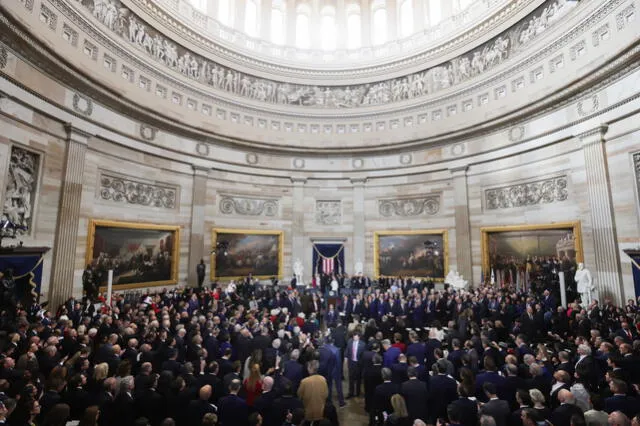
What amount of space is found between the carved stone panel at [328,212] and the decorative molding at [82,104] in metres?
13.6

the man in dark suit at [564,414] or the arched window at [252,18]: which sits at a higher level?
the arched window at [252,18]

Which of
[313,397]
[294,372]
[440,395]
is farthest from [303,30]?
[440,395]

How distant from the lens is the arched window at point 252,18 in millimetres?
23797

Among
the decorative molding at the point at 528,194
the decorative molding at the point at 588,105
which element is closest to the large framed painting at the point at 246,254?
the decorative molding at the point at 528,194

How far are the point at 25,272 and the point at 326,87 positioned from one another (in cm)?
1954

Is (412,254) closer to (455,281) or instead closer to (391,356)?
(455,281)

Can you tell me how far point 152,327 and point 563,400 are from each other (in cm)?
812

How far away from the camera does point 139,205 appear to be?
16734 millimetres

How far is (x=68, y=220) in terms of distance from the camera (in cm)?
1314

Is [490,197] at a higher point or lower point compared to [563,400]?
higher

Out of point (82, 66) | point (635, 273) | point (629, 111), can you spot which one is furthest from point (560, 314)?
point (82, 66)

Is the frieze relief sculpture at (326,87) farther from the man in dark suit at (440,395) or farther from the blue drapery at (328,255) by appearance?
the man in dark suit at (440,395)

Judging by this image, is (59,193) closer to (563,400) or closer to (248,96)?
(248,96)

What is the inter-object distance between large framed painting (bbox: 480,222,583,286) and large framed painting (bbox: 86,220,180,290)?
16471 mm
